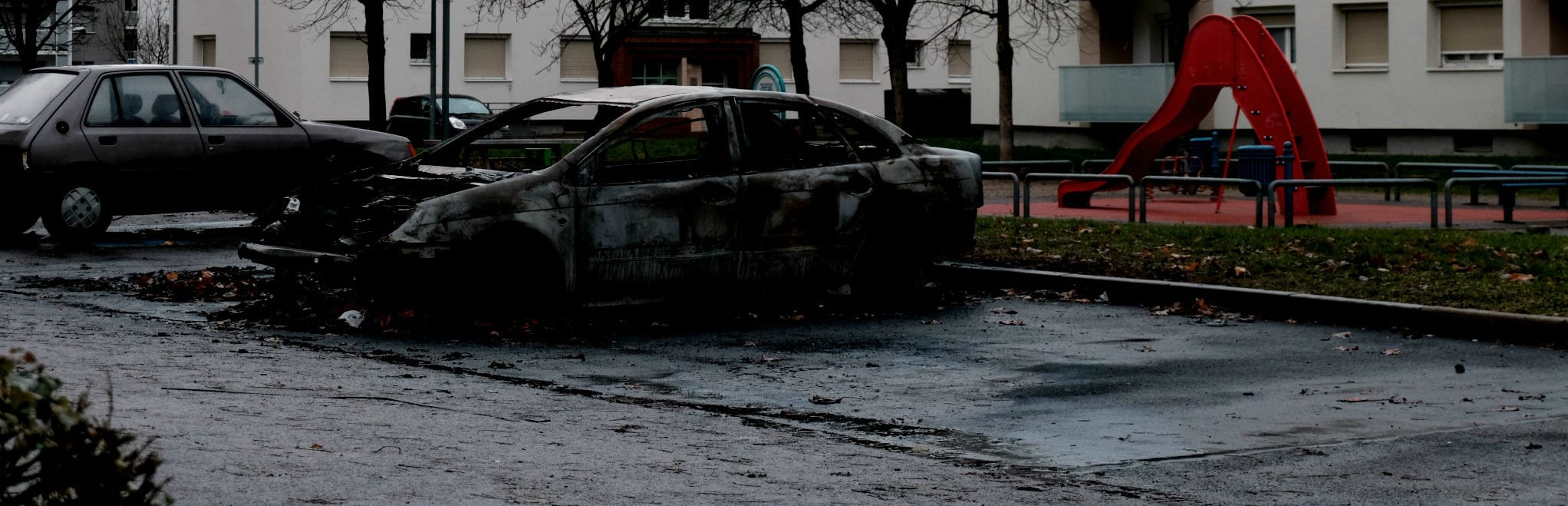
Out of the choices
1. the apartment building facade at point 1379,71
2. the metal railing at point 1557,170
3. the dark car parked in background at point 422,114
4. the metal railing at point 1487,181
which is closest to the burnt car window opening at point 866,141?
the metal railing at point 1487,181

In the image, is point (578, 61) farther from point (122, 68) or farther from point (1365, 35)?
point (122, 68)

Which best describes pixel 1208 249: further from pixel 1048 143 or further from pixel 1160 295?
pixel 1048 143

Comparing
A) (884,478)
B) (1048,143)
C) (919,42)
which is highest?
(919,42)

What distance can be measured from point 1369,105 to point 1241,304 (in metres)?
27.6

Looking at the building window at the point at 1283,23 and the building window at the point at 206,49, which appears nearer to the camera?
the building window at the point at 1283,23

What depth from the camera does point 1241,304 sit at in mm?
11922

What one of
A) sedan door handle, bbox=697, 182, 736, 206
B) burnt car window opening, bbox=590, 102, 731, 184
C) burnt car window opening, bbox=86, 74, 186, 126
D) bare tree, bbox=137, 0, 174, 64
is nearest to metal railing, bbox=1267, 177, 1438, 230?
burnt car window opening, bbox=590, 102, 731, 184

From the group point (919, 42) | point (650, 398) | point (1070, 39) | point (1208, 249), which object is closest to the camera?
point (650, 398)

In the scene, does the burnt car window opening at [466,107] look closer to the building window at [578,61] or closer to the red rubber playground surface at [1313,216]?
the building window at [578,61]

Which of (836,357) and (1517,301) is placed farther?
(1517,301)

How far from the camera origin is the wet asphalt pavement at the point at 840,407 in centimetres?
624

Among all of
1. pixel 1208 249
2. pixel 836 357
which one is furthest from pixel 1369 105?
pixel 836 357

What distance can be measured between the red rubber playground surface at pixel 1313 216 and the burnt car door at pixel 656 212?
29.8 ft

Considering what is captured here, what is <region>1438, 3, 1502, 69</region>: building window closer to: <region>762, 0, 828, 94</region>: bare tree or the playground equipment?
<region>762, 0, 828, 94</region>: bare tree
